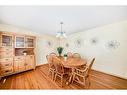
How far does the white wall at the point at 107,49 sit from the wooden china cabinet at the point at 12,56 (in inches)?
97.5

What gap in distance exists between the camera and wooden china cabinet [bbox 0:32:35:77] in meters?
2.91

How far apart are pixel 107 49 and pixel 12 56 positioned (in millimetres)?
3392

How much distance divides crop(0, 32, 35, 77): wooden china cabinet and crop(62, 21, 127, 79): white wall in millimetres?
2477

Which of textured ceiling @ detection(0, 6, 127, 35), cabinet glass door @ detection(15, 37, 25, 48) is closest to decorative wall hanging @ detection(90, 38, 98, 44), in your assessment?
textured ceiling @ detection(0, 6, 127, 35)

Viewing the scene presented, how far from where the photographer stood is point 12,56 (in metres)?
3.12

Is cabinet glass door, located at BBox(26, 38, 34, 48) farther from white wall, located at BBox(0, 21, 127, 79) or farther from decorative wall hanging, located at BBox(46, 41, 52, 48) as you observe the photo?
decorative wall hanging, located at BBox(46, 41, 52, 48)

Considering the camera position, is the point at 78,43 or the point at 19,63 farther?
the point at 78,43

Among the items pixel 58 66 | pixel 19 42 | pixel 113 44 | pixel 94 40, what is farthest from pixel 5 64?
pixel 113 44

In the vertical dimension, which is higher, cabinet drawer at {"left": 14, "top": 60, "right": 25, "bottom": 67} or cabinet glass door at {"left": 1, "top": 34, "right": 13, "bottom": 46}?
cabinet glass door at {"left": 1, "top": 34, "right": 13, "bottom": 46}

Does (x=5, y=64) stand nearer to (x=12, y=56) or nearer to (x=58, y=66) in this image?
(x=12, y=56)

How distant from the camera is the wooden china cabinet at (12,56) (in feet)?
9.53
